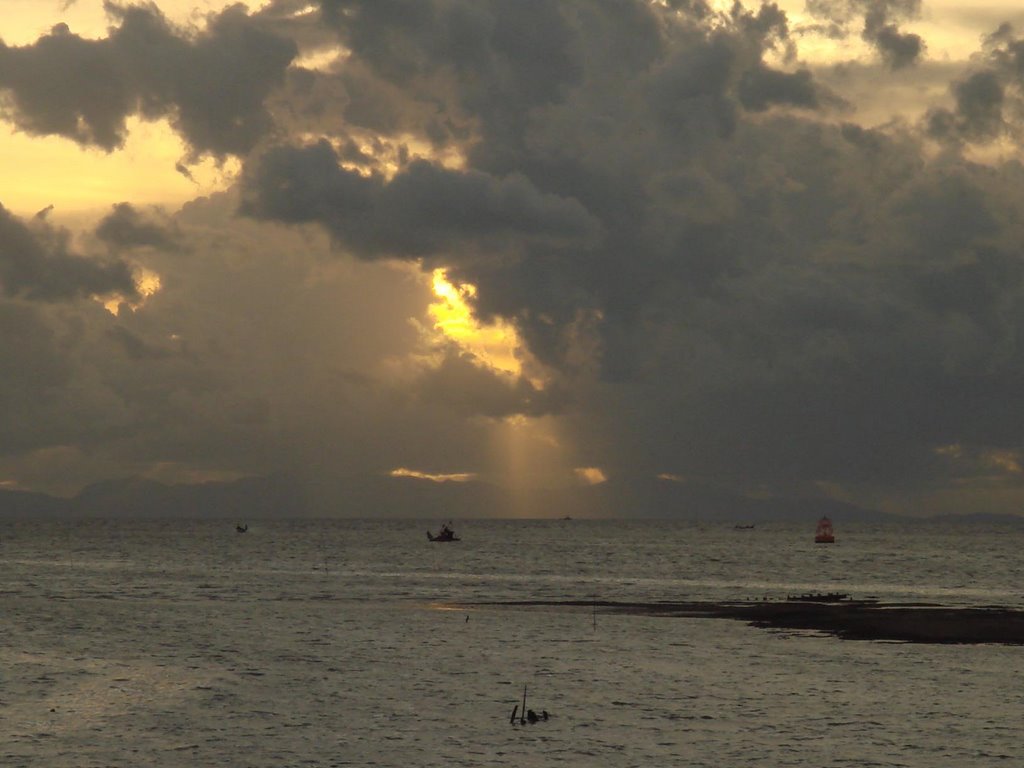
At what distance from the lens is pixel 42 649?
2618 inches

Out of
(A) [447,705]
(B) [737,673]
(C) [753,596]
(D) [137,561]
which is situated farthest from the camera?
(D) [137,561]

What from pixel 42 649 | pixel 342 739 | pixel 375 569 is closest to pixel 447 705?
pixel 342 739

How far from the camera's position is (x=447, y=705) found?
49.2 metres

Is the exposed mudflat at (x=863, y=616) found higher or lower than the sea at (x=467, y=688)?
higher

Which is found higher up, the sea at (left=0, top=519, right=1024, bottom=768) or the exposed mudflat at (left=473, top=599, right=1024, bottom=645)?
the exposed mudflat at (left=473, top=599, right=1024, bottom=645)

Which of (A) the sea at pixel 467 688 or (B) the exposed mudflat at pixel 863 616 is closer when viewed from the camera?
(A) the sea at pixel 467 688

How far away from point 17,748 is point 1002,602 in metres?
85.4

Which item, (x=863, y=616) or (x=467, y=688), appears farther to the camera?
(x=863, y=616)

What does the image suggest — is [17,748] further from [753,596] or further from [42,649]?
[753,596]

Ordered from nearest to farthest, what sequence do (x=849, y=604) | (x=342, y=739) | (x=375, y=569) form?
(x=342, y=739), (x=849, y=604), (x=375, y=569)

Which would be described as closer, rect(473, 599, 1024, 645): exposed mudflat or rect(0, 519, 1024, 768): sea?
rect(0, 519, 1024, 768): sea

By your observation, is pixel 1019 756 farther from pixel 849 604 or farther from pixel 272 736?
pixel 849 604

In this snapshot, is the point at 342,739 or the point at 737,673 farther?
the point at 737,673

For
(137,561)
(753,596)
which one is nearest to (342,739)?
(753,596)
